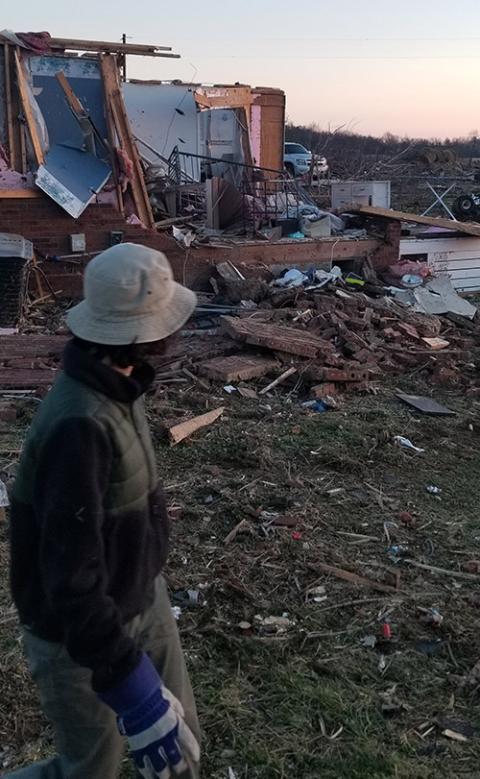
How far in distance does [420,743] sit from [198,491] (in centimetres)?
276

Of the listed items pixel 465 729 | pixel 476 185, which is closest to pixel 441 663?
pixel 465 729

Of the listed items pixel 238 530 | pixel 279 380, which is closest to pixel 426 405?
pixel 279 380

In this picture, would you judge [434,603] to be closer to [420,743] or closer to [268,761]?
[420,743]

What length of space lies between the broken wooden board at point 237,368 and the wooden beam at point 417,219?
5790 mm

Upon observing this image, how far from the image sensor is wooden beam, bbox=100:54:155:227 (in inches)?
471

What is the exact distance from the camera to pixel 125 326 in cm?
200

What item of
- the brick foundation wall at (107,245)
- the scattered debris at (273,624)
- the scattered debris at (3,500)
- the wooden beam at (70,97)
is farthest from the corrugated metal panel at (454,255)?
the scattered debris at (273,624)

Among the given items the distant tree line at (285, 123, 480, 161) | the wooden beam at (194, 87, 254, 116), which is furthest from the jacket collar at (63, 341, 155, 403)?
→ the distant tree line at (285, 123, 480, 161)

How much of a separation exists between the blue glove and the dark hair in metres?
0.76

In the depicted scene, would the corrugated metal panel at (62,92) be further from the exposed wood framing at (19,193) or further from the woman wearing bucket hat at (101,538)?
the woman wearing bucket hat at (101,538)

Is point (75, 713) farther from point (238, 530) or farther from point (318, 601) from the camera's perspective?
point (238, 530)

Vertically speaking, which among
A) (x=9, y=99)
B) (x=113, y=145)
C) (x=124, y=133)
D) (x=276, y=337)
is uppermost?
(x=9, y=99)

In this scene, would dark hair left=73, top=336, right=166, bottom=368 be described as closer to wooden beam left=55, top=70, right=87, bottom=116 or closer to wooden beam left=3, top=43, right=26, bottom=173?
wooden beam left=55, top=70, right=87, bottom=116

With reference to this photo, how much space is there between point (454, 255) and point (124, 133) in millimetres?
6275
